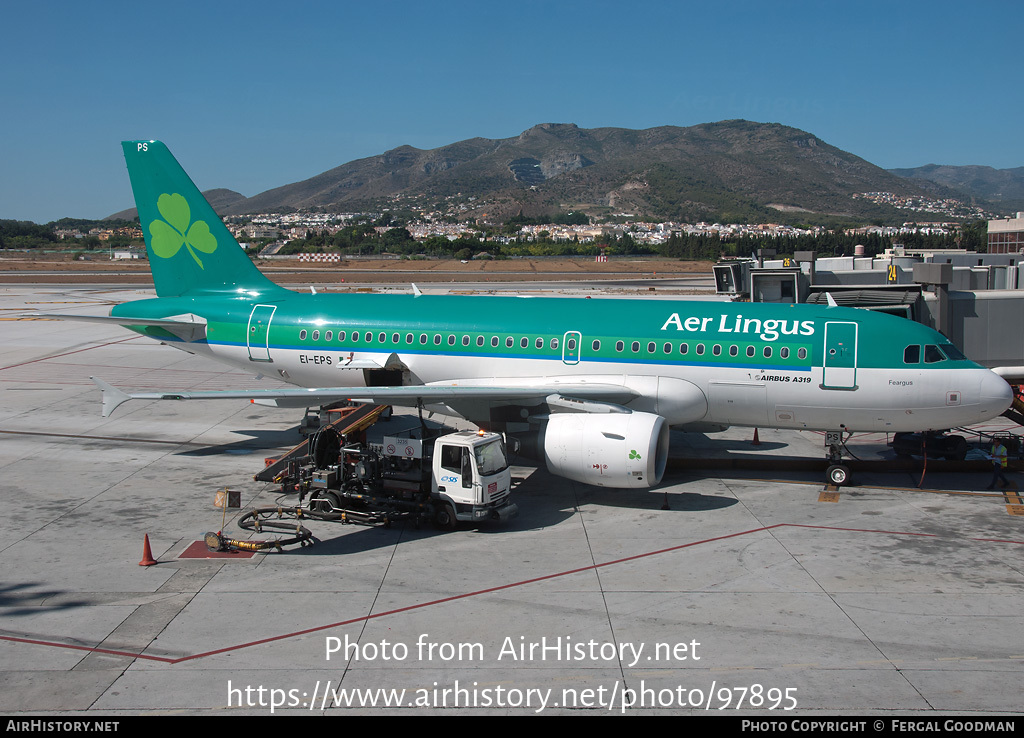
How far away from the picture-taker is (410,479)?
56.9 ft

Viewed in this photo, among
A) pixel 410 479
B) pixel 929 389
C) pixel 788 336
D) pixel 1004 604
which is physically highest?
pixel 788 336

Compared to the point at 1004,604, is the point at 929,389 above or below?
above

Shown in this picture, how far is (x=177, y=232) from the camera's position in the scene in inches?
982

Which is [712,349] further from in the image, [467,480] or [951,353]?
[467,480]

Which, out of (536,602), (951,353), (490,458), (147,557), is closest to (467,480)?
(490,458)

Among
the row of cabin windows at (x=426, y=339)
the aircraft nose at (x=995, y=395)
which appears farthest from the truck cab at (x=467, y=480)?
the aircraft nose at (x=995, y=395)

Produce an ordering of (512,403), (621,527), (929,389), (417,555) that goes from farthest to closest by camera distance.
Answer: (512,403) → (929,389) → (621,527) → (417,555)

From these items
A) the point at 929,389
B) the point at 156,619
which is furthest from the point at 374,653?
the point at 929,389

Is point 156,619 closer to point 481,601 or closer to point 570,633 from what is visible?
point 481,601

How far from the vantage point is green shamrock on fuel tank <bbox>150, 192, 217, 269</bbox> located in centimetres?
2456

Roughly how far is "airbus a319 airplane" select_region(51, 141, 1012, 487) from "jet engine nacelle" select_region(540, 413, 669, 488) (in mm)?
33

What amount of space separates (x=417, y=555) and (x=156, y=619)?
4822 mm

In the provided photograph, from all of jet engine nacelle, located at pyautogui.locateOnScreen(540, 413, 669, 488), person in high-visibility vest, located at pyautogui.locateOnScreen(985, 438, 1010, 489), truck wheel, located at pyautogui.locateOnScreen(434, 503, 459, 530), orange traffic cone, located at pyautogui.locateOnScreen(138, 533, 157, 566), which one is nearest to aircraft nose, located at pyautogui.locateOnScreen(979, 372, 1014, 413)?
person in high-visibility vest, located at pyautogui.locateOnScreen(985, 438, 1010, 489)

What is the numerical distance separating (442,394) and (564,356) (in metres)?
3.78
